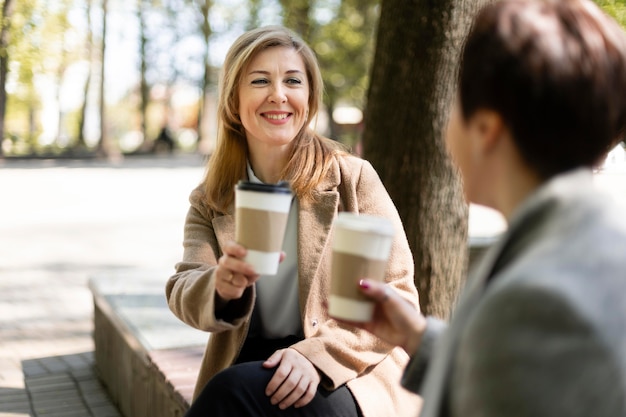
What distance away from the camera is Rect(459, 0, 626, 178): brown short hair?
117 centimetres

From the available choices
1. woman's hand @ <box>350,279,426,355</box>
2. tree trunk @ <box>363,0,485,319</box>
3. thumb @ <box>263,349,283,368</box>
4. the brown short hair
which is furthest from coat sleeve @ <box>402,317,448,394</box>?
tree trunk @ <box>363,0,485,319</box>

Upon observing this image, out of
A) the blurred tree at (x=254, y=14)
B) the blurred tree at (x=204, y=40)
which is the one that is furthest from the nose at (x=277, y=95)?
the blurred tree at (x=204, y=40)

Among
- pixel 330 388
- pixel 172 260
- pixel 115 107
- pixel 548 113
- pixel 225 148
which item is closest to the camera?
pixel 548 113

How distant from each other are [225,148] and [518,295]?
1.74 metres

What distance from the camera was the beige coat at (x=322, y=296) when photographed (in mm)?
2189

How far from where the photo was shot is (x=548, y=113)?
1172 mm

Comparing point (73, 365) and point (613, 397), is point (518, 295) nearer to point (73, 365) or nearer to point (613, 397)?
point (613, 397)

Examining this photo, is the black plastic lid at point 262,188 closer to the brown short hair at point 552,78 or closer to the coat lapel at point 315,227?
the brown short hair at point 552,78

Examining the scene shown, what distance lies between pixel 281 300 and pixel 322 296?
14 cm

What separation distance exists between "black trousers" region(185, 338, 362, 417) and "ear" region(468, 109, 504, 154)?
110 centimetres

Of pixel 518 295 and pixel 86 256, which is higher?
pixel 518 295

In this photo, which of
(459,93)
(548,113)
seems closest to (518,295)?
(548,113)

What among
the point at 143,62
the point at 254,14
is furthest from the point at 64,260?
the point at 143,62

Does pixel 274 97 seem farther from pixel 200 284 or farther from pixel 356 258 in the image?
pixel 356 258
